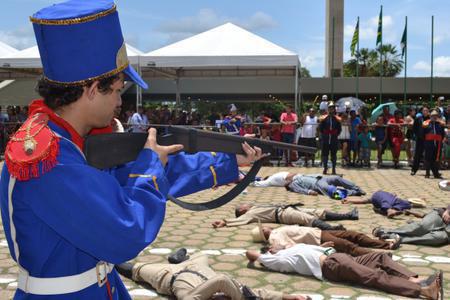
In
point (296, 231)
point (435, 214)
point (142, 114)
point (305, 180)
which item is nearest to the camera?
point (296, 231)

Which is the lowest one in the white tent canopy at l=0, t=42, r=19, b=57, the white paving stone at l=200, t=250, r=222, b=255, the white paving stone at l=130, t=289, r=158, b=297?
the white paving stone at l=200, t=250, r=222, b=255

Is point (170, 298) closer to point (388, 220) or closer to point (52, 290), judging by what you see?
point (52, 290)

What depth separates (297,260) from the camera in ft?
15.3

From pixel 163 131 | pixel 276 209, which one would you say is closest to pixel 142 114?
pixel 276 209

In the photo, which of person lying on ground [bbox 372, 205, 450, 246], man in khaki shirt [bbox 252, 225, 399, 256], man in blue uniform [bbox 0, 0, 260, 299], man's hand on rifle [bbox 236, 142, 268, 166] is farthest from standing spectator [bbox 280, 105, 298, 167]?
man in blue uniform [bbox 0, 0, 260, 299]

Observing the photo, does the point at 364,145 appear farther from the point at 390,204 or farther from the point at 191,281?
the point at 191,281

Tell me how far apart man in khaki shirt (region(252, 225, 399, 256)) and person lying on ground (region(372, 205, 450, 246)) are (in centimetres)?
29

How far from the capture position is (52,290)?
1.61 m

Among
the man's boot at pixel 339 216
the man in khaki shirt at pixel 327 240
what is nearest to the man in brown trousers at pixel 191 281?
the man in khaki shirt at pixel 327 240

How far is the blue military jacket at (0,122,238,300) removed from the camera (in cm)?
145

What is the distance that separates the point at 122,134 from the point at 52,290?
61cm

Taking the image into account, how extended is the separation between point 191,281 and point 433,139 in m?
9.77

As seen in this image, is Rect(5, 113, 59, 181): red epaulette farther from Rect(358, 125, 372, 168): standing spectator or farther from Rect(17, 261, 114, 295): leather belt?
Rect(358, 125, 372, 168): standing spectator

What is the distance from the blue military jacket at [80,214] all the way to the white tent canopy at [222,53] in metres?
12.2
